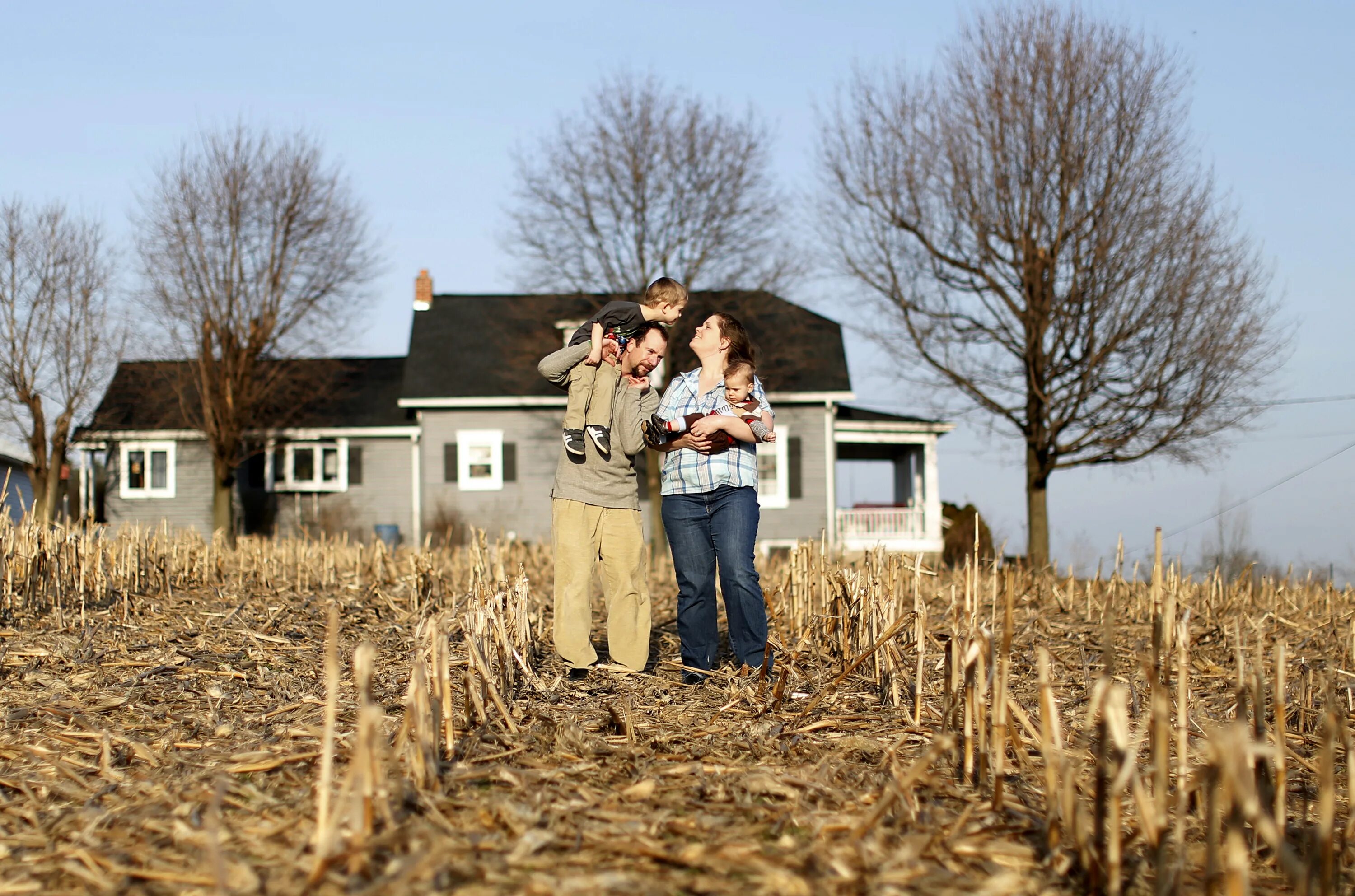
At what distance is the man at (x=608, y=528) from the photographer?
5066 mm

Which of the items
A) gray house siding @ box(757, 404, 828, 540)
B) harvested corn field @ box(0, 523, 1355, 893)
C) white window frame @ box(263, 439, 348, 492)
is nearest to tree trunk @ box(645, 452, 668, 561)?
gray house siding @ box(757, 404, 828, 540)

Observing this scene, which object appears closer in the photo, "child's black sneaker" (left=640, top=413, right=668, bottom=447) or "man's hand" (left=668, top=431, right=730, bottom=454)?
"man's hand" (left=668, top=431, right=730, bottom=454)

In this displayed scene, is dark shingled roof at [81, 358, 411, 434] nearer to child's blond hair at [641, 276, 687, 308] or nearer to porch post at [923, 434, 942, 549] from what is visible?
porch post at [923, 434, 942, 549]

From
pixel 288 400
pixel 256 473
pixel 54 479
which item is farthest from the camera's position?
pixel 256 473

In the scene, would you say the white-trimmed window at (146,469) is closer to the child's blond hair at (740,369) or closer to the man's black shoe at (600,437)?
the man's black shoe at (600,437)

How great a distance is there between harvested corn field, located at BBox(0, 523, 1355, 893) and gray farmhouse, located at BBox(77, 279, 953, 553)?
17.5 m

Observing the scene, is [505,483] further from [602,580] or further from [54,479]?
[602,580]

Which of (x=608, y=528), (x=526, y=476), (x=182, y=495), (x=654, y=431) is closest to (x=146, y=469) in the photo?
(x=182, y=495)

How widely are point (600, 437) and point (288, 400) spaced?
841 inches

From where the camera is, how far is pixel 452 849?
89.8 inches

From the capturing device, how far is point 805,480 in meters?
24.5

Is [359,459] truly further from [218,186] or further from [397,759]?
[397,759]

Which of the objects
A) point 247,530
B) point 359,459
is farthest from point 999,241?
point 247,530

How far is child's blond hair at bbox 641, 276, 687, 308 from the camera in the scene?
5172mm
